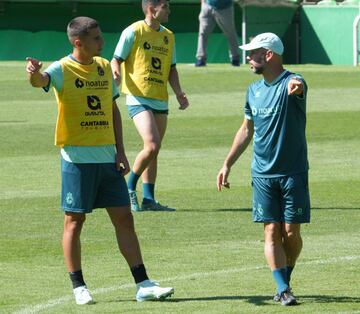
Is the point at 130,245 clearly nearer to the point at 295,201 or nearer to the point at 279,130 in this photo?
the point at 295,201

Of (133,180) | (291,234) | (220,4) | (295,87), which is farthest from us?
(220,4)

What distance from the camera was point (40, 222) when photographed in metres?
13.0

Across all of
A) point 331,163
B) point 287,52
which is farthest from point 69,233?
point 287,52

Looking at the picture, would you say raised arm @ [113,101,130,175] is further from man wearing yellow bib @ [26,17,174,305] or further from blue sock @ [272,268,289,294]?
blue sock @ [272,268,289,294]

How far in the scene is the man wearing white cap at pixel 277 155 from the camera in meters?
9.20

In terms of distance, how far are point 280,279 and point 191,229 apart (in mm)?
3547

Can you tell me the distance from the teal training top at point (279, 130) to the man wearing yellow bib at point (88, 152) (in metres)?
0.95

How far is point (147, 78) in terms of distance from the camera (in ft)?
45.5

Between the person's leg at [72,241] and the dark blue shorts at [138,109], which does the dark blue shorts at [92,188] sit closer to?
the person's leg at [72,241]

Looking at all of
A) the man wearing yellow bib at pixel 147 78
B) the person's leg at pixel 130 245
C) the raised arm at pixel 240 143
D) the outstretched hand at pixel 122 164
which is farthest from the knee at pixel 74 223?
the man wearing yellow bib at pixel 147 78

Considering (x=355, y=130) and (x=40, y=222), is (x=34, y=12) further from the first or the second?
(x=40, y=222)

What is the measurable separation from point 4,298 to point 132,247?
959mm

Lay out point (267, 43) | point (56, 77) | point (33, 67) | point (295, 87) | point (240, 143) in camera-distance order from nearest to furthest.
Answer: point (295, 87)
point (33, 67)
point (267, 43)
point (56, 77)
point (240, 143)

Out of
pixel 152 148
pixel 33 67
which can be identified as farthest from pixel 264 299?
pixel 152 148
